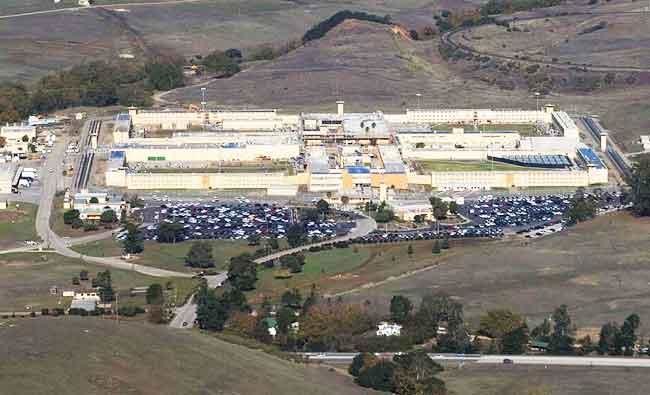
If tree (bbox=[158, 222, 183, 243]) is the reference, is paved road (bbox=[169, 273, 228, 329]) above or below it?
below

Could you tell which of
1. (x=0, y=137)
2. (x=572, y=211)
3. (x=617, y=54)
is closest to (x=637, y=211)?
(x=572, y=211)

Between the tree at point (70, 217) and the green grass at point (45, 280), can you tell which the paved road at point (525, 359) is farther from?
the tree at point (70, 217)

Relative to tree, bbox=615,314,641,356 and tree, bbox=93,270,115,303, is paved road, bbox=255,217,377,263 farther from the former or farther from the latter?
tree, bbox=615,314,641,356

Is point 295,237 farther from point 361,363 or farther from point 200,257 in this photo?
point 361,363

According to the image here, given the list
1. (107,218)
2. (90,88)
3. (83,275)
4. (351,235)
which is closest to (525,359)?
(83,275)

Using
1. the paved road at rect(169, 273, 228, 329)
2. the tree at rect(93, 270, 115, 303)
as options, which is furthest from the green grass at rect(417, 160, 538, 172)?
the tree at rect(93, 270, 115, 303)

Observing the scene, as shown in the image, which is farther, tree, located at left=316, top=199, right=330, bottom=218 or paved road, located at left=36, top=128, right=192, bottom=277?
tree, located at left=316, top=199, right=330, bottom=218

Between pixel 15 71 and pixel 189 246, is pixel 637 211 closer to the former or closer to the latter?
pixel 189 246
